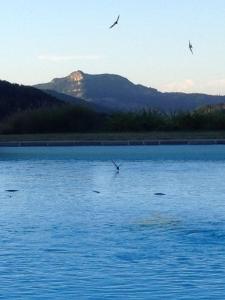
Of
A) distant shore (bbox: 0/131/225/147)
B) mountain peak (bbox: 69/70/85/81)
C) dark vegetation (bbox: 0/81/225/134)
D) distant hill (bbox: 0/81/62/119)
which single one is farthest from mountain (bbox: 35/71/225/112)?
distant shore (bbox: 0/131/225/147)

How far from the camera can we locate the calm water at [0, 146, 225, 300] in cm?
743

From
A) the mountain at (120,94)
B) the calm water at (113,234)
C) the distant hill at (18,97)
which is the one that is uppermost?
the mountain at (120,94)

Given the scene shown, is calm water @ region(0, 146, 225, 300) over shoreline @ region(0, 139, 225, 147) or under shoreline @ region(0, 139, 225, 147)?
under

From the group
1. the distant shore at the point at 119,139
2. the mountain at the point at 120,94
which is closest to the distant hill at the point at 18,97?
the distant shore at the point at 119,139

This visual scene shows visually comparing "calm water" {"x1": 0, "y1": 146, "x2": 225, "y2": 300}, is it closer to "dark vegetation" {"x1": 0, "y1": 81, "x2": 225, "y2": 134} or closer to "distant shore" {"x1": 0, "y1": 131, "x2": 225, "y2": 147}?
"distant shore" {"x1": 0, "y1": 131, "x2": 225, "y2": 147}

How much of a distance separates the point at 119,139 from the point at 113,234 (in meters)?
22.9

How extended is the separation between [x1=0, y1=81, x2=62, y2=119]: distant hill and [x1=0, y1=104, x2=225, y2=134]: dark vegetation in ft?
84.9

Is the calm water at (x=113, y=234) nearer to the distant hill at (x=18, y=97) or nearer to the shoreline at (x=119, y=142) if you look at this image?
the shoreline at (x=119, y=142)

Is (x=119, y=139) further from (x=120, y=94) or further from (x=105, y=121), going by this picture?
(x=120, y=94)

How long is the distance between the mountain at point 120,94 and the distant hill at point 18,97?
187 feet

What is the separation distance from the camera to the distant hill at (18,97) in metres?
67.6

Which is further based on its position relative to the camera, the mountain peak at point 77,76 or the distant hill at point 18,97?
the mountain peak at point 77,76

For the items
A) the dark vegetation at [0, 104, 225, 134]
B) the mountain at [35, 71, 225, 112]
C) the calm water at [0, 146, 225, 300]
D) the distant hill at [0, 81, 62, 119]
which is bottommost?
the calm water at [0, 146, 225, 300]

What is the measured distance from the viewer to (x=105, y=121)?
131ft
